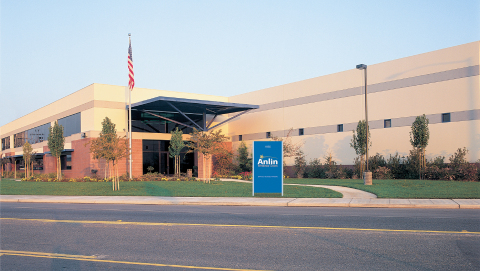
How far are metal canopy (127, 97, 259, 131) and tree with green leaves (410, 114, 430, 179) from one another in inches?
596

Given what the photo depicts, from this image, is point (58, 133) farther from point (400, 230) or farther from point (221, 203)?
point (400, 230)

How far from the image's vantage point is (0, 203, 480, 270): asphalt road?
6.21 m

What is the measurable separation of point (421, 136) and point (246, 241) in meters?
23.1

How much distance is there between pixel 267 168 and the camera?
18.0m

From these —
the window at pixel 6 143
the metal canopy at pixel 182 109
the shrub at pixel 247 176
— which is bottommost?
the shrub at pixel 247 176

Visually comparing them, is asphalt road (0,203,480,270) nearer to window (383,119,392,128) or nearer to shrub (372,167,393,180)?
shrub (372,167,393,180)

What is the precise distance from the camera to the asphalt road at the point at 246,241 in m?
6.21

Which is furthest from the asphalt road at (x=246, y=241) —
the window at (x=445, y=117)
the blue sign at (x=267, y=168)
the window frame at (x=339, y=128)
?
the window frame at (x=339, y=128)

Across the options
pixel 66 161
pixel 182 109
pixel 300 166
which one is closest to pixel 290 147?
pixel 300 166

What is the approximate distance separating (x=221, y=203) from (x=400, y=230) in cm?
838

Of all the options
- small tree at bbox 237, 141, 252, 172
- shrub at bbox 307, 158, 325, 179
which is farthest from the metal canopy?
shrub at bbox 307, 158, 325, 179

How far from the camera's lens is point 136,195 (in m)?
19.7

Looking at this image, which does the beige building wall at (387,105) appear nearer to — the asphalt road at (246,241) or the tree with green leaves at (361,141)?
the tree with green leaves at (361,141)

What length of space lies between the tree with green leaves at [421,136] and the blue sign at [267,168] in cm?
1427
